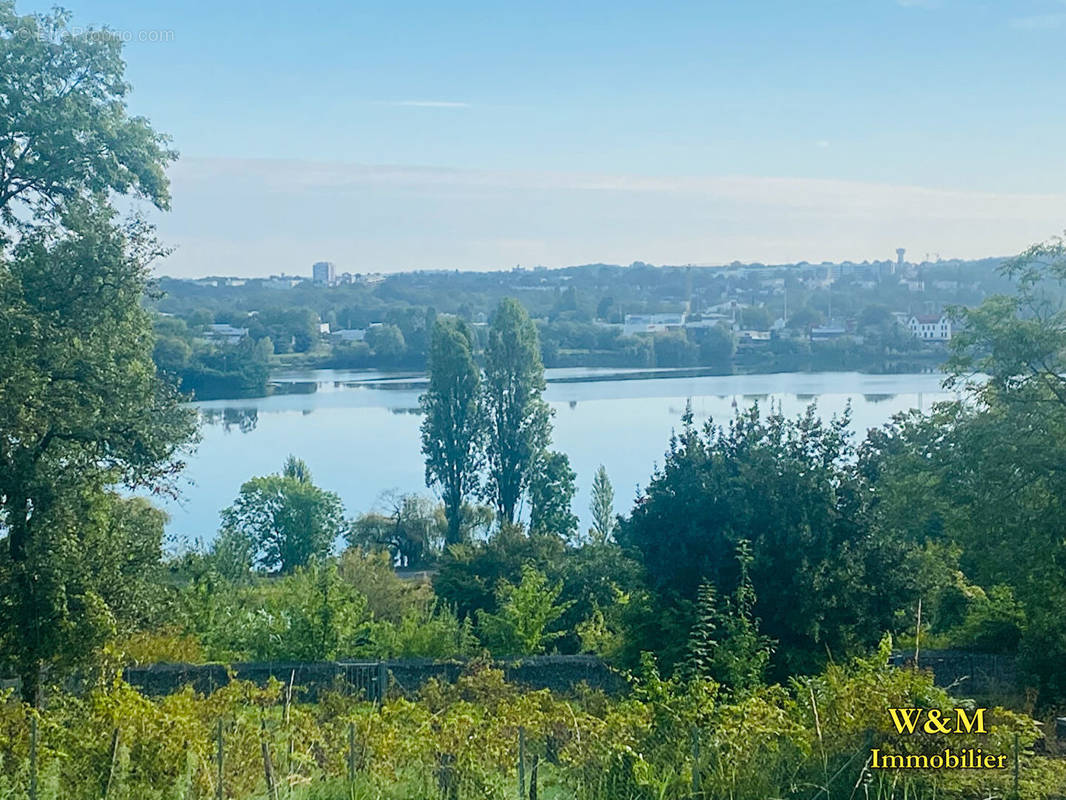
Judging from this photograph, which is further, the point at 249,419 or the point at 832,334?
the point at 832,334

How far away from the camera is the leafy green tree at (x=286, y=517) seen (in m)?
29.0

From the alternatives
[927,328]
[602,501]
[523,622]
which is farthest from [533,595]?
[927,328]

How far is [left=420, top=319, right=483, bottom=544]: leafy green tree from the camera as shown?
93.5ft

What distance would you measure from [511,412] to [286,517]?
6.48 m

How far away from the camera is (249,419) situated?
4669 centimetres

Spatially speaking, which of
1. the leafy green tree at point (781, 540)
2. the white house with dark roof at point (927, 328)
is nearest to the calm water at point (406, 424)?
the white house with dark roof at point (927, 328)

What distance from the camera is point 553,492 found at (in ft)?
90.8

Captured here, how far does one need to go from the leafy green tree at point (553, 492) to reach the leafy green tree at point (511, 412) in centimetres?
32

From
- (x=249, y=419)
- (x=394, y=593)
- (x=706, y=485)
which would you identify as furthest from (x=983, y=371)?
(x=249, y=419)

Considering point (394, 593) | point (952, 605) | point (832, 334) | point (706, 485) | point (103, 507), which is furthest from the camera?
point (832, 334)

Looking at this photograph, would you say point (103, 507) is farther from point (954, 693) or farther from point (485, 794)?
point (954, 693)

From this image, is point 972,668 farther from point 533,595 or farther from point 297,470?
point 297,470

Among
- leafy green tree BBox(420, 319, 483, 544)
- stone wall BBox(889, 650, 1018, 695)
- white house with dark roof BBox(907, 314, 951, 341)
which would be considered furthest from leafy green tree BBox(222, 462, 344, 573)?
white house with dark roof BBox(907, 314, 951, 341)

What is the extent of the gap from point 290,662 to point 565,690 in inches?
120
